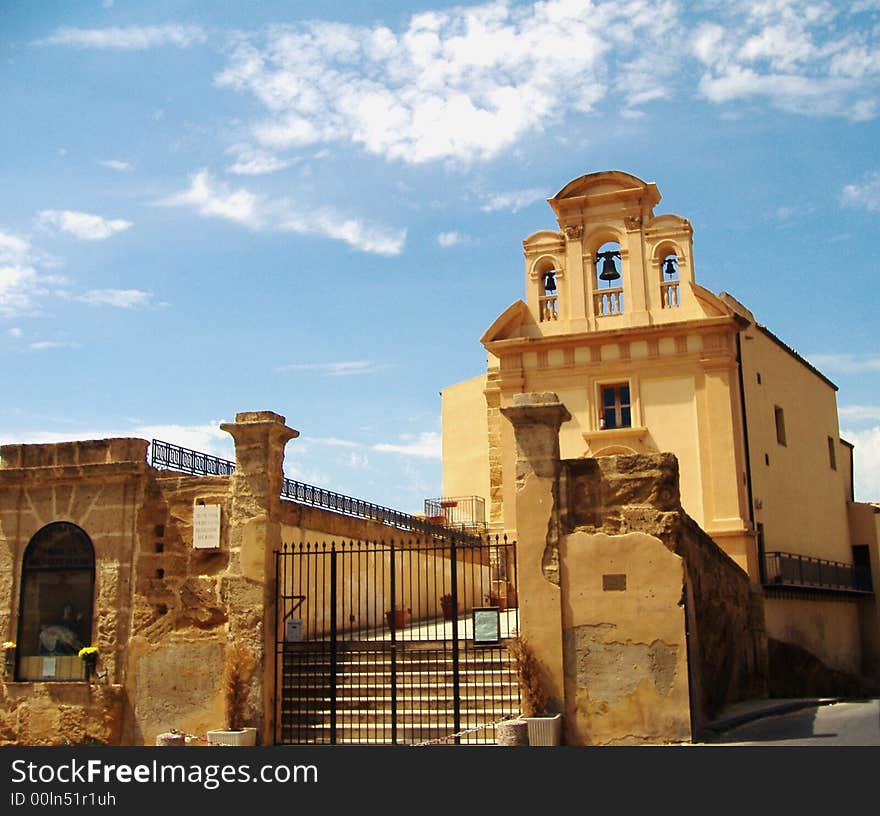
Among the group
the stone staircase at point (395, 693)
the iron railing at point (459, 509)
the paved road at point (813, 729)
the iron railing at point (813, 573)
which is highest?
the iron railing at point (459, 509)

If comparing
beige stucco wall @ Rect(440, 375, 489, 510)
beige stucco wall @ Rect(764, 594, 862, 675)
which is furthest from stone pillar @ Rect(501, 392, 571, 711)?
beige stucco wall @ Rect(440, 375, 489, 510)

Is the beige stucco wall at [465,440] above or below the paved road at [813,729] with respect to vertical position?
above

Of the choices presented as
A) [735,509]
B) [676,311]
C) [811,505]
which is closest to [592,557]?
[735,509]

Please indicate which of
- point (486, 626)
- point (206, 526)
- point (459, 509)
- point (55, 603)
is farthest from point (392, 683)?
point (459, 509)

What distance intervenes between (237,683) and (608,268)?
1530 cm

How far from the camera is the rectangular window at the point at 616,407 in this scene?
24.6m

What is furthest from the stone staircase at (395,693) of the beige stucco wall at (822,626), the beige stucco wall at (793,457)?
the beige stucco wall at (793,457)

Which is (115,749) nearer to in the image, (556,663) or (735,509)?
(556,663)

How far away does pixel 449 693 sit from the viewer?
1314 cm

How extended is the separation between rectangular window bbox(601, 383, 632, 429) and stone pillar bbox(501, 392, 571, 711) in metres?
12.1

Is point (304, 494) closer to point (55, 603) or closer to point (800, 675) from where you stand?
point (55, 603)

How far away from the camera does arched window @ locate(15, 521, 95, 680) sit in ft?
46.1

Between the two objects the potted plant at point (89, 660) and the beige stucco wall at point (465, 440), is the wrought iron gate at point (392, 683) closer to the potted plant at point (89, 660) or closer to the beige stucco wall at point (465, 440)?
the potted plant at point (89, 660)

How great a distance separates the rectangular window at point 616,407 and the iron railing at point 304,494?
4.59 m
